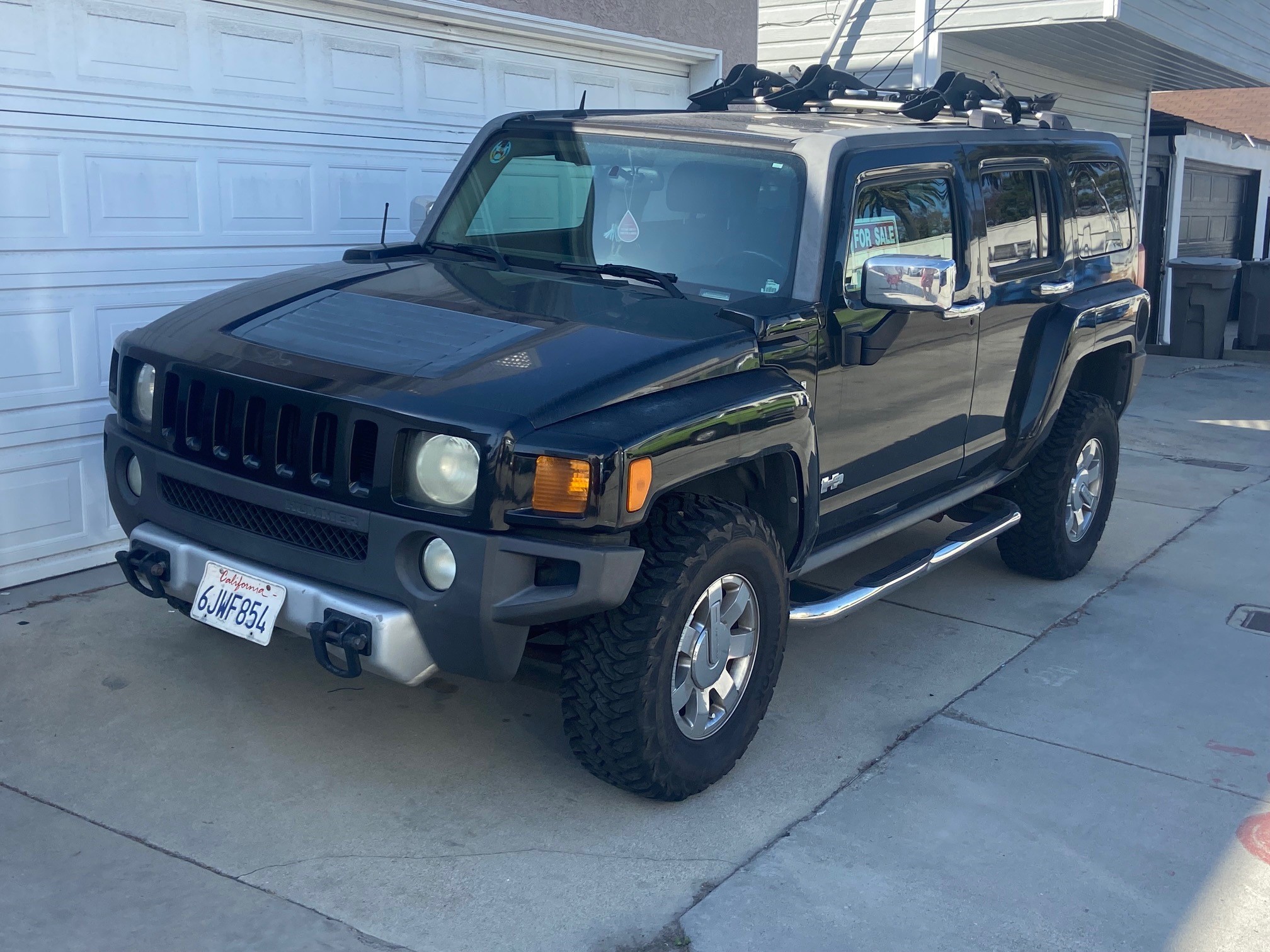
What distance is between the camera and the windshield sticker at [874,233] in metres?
4.38

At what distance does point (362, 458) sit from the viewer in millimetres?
3428

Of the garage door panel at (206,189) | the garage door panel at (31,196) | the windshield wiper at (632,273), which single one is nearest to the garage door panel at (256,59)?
the garage door panel at (206,189)

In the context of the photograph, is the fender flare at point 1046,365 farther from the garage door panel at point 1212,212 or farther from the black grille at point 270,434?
the garage door panel at point 1212,212

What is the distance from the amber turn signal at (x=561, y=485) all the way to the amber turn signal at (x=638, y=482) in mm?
123

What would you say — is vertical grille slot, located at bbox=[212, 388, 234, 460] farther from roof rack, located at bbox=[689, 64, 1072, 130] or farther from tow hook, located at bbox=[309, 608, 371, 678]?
roof rack, located at bbox=[689, 64, 1072, 130]

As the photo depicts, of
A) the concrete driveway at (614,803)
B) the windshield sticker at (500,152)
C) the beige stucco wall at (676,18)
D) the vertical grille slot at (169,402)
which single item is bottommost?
the concrete driveway at (614,803)

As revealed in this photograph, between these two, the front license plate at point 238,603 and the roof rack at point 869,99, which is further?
the roof rack at point 869,99

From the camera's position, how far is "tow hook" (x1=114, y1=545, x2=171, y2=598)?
3812mm

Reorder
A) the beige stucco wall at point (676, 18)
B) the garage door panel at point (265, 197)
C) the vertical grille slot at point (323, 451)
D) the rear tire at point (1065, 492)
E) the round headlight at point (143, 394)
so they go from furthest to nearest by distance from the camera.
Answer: the beige stucco wall at point (676, 18), the garage door panel at point (265, 197), the rear tire at point (1065, 492), the round headlight at point (143, 394), the vertical grille slot at point (323, 451)

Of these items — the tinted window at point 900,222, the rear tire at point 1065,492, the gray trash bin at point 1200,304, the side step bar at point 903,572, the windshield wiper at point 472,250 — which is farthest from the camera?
the gray trash bin at point 1200,304

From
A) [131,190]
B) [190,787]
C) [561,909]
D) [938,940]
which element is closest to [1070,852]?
[938,940]

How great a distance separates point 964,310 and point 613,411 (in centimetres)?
201

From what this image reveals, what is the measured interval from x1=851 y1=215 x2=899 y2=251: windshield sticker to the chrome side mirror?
0.19 metres

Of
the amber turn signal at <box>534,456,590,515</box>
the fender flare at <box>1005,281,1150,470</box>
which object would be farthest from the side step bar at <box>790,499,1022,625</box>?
the amber turn signal at <box>534,456,590,515</box>
